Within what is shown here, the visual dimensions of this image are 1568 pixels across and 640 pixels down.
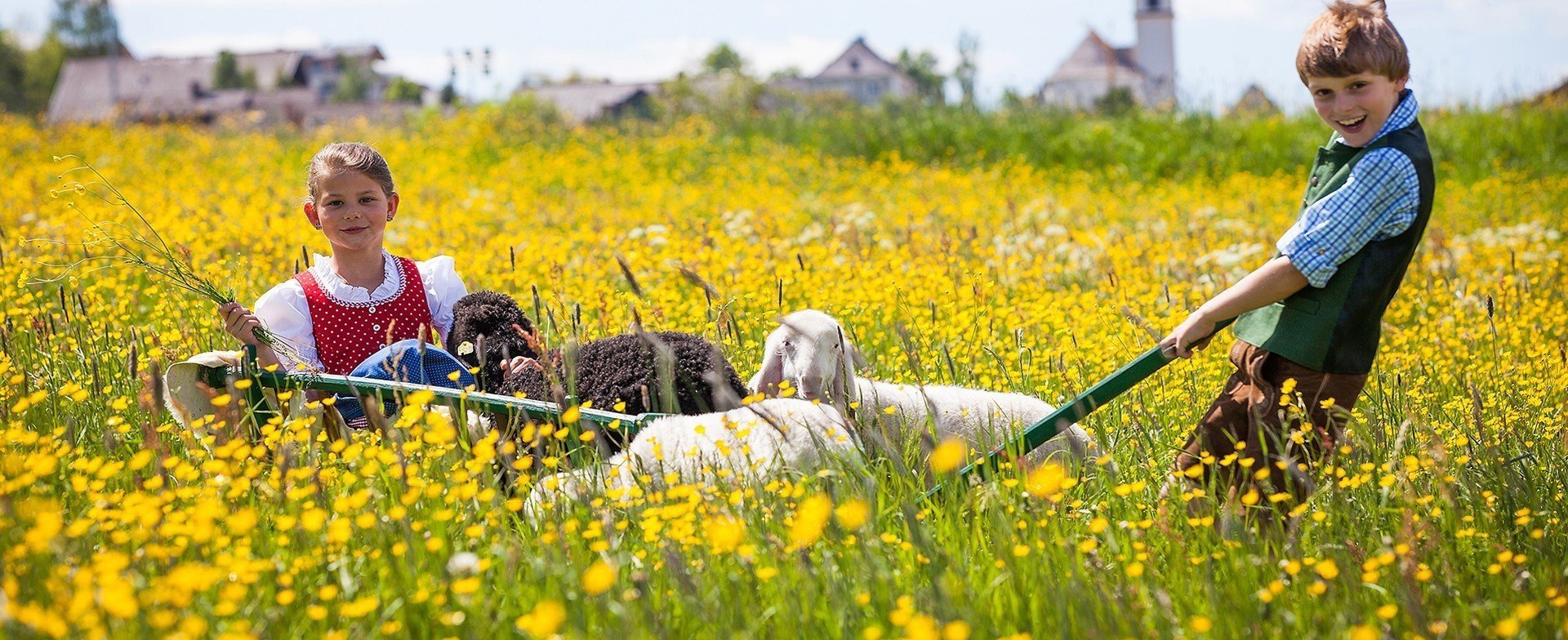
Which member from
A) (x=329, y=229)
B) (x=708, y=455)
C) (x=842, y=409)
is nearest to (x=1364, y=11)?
(x=842, y=409)

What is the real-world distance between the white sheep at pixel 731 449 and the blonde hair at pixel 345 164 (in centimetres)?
172

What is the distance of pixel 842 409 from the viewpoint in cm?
317

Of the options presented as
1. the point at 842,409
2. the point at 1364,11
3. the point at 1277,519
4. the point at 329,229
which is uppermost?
the point at 1364,11

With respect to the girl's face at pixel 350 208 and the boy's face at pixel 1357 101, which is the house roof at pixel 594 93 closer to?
the girl's face at pixel 350 208

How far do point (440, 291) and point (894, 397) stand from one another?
6.26 ft

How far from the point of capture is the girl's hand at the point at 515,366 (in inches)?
149

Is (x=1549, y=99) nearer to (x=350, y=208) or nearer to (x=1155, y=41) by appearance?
(x=350, y=208)

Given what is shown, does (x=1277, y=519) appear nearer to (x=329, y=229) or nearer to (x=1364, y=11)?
(x=1364, y=11)

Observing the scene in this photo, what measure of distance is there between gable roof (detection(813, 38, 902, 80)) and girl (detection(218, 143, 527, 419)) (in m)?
109

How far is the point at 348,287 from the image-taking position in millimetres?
4359

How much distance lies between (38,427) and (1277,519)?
11.3 ft

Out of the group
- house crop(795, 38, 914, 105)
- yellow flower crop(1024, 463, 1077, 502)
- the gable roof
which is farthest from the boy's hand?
the gable roof

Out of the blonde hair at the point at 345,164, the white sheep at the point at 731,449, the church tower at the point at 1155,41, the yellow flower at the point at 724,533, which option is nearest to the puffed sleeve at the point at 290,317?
the blonde hair at the point at 345,164

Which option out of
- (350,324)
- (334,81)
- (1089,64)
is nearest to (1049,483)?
(350,324)
